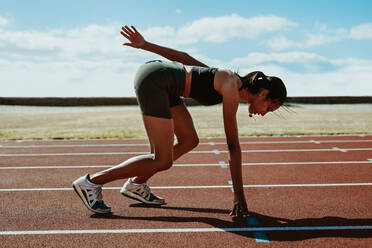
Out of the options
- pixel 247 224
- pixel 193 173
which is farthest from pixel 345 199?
pixel 193 173

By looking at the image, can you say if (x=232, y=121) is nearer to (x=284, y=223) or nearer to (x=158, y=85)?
(x=158, y=85)

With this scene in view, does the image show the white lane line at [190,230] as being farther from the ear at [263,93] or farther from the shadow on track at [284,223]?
the ear at [263,93]

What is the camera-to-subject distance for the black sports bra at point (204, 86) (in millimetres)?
3146

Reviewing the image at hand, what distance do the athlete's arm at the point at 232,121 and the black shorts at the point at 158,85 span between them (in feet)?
1.17

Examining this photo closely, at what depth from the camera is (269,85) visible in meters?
3.14

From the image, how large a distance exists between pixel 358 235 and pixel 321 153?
4.22 metres

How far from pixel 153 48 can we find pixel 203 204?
5.60ft

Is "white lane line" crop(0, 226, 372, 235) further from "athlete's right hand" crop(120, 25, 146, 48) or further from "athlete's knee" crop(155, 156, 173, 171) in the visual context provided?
"athlete's right hand" crop(120, 25, 146, 48)

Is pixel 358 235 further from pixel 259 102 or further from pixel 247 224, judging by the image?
pixel 259 102

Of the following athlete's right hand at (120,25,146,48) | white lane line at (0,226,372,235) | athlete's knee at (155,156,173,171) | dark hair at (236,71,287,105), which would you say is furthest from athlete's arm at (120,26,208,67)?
white lane line at (0,226,372,235)

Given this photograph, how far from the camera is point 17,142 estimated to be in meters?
9.24

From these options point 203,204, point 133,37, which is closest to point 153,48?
point 133,37

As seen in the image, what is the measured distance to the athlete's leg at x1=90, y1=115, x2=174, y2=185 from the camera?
314 cm

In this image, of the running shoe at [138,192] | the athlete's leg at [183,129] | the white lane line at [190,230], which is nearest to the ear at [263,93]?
the athlete's leg at [183,129]
